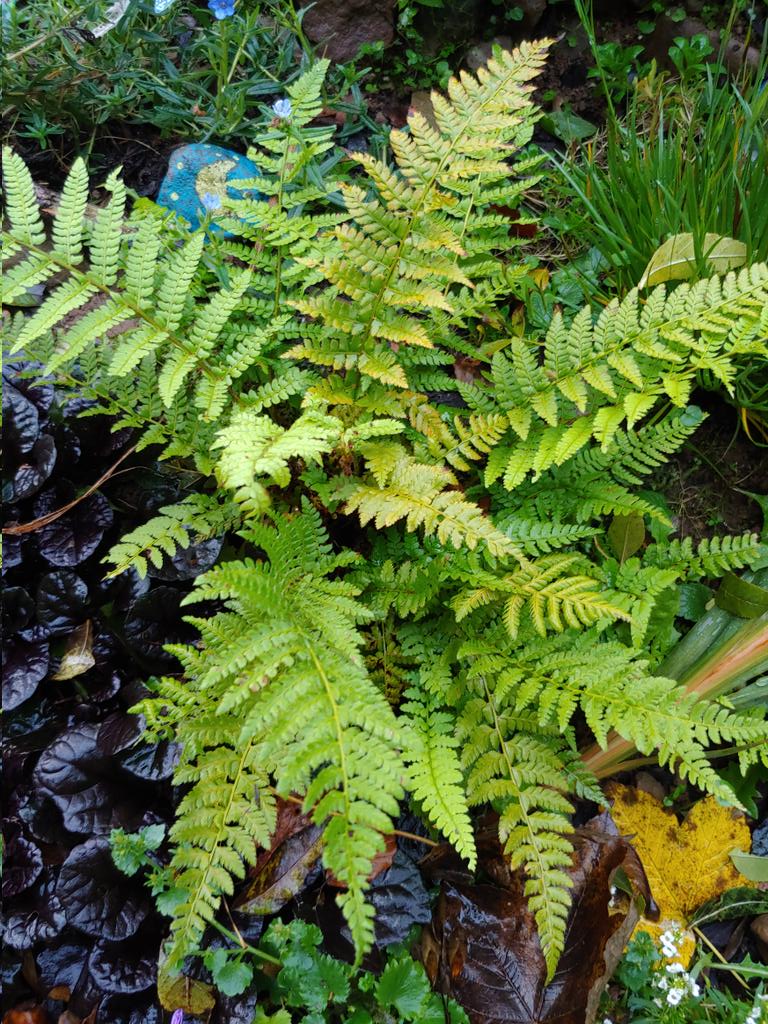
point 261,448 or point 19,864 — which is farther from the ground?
point 261,448

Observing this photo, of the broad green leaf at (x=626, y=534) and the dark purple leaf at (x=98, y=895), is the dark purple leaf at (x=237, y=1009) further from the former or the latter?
the broad green leaf at (x=626, y=534)

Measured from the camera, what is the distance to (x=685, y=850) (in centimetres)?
229

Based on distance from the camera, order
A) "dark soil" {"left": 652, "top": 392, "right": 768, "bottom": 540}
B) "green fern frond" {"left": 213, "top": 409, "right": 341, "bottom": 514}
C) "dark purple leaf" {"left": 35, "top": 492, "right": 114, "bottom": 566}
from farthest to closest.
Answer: "dark soil" {"left": 652, "top": 392, "right": 768, "bottom": 540} < "dark purple leaf" {"left": 35, "top": 492, "right": 114, "bottom": 566} < "green fern frond" {"left": 213, "top": 409, "right": 341, "bottom": 514}

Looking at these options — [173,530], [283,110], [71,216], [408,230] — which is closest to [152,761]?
[173,530]

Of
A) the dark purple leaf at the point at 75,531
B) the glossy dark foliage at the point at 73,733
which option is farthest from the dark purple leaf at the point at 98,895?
the dark purple leaf at the point at 75,531

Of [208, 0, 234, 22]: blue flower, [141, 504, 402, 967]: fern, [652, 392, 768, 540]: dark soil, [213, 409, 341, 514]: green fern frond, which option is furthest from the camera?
[208, 0, 234, 22]: blue flower

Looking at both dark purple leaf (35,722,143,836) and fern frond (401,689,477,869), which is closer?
fern frond (401,689,477,869)

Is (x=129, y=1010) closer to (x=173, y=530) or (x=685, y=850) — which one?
(x=173, y=530)

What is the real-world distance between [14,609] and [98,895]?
79 cm

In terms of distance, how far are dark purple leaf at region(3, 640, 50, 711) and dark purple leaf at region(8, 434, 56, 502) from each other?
410 millimetres

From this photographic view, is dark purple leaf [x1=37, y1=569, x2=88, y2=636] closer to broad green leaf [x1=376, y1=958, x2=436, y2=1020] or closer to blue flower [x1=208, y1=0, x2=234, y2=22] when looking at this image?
broad green leaf [x1=376, y1=958, x2=436, y2=1020]

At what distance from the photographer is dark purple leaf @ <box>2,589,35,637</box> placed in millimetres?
2213

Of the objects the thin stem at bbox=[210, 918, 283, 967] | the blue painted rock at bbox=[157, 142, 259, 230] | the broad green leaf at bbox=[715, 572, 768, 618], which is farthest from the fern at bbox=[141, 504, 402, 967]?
the blue painted rock at bbox=[157, 142, 259, 230]

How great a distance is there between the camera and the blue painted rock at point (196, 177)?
2.73 metres
